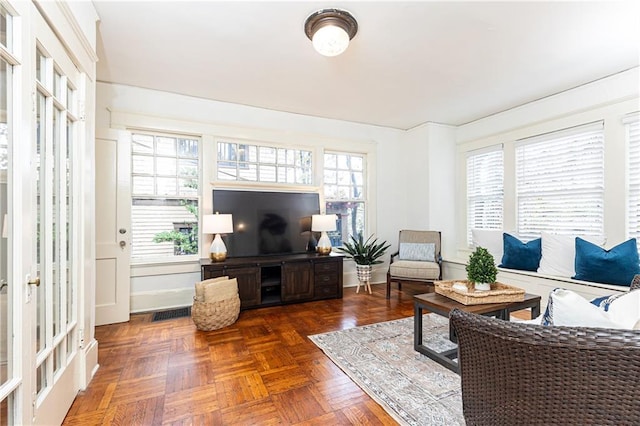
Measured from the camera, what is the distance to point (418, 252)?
442 centimetres

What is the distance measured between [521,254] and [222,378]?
375 centimetres

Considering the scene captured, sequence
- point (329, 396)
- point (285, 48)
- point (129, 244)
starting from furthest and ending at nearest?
1. point (129, 244)
2. point (285, 48)
3. point (329, 396)

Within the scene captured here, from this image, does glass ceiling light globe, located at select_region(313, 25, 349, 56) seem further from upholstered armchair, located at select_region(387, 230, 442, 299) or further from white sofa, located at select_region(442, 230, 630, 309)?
white sofa, located at select_region(442, 230, 630, 309)

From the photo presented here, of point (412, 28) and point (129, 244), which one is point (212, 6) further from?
point (129, 244)

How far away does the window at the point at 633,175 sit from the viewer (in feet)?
9.93

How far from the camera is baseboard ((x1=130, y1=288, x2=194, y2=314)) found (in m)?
3.47

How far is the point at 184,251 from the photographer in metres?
3.79

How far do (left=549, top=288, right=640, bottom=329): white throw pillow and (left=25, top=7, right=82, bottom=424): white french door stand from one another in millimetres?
2175

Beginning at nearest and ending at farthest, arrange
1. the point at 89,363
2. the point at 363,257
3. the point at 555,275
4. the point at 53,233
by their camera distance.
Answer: the point at 53,233 → the point at 89,363 → the point at 555,275 → the point at 363,257

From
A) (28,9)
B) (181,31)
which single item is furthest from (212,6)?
(28,9)

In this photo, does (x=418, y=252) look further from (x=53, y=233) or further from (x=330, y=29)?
(x=53, y=233)

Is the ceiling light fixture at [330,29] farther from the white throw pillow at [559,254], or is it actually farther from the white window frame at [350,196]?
the white throw pillow at [559,254]

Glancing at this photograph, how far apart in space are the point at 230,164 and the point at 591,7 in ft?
12.4

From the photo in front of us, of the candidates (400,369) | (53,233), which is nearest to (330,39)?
(53,233)
